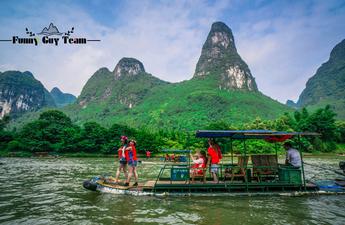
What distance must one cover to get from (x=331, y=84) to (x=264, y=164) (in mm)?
191175

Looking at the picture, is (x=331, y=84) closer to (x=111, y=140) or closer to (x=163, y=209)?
(x=111, y=140)

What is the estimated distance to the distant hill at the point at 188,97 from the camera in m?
103

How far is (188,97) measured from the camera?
122188 mm

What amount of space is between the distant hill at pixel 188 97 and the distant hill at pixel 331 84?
43.7 m

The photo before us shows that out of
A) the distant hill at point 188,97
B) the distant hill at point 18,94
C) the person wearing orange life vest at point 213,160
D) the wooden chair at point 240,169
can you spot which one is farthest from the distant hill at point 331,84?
the distant hill at point 18,94

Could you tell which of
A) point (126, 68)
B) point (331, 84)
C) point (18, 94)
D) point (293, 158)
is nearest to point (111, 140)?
point (293, 158)

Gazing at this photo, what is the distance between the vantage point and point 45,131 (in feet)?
168

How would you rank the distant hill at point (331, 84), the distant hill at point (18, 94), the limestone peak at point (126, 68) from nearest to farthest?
the distant hill at point (331, 84)
the distant hill at point (18, 94)
the limestone peak at point (126, 68)

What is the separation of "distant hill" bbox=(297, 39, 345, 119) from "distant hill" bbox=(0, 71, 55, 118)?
191 metres

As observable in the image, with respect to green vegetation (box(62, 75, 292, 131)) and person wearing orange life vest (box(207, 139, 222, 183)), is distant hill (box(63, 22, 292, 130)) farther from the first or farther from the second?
person wearing orange life vest (box(207, 139, 222, 183))

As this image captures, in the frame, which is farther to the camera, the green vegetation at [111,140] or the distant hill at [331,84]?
the distant hill at [331,84]

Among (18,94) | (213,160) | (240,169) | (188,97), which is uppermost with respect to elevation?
(18,94)

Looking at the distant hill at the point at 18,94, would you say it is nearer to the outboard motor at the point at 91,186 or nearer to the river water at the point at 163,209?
the outboard motor at the point at 91,186

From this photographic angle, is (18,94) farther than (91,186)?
Yes
